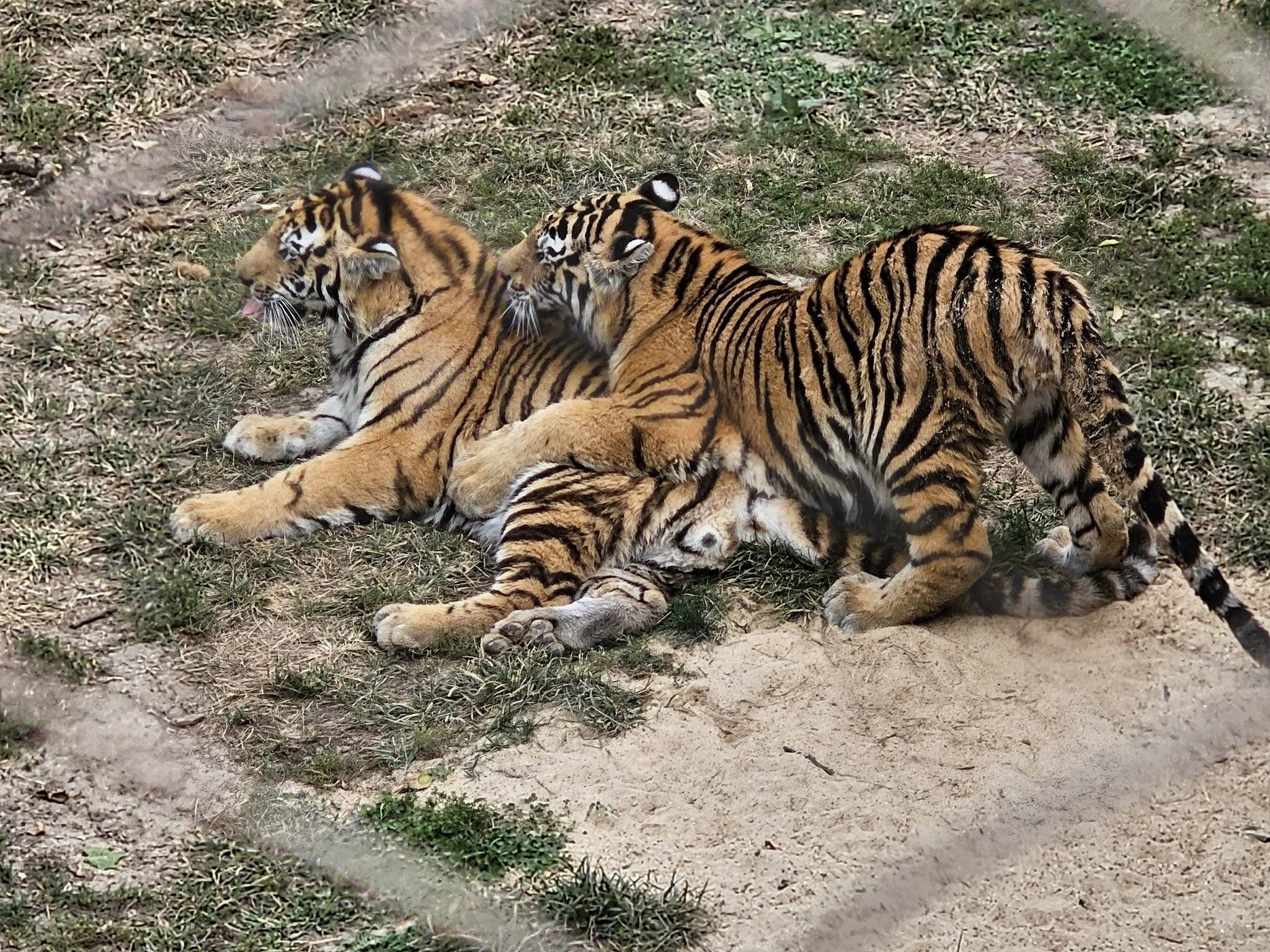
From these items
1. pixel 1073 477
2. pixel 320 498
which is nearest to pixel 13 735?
pixel 320 498

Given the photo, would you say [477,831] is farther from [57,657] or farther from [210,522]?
[210,522]

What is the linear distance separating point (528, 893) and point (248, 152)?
410cm

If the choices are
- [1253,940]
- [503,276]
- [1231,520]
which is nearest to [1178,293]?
[1231,520]

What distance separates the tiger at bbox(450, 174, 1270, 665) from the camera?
389cm

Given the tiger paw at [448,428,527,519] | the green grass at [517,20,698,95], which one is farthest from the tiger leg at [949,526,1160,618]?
the green grass at [517,20,698,95]

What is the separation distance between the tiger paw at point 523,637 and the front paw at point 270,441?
3.77 ft

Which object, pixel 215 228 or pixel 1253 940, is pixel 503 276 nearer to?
pixel 215 228

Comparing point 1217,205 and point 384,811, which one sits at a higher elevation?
point 1217,205

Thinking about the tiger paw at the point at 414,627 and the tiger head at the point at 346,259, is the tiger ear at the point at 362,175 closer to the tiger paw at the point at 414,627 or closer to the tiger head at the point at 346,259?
the tiger head at the point at 346,259

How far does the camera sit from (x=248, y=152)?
21.4ft

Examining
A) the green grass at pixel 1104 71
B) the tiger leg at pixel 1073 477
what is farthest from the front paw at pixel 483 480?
the green grass at pixel 1104 71

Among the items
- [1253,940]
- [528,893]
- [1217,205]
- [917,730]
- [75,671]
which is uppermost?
[1217,205]

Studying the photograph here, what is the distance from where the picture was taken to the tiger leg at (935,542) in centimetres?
394

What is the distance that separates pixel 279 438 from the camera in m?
4.92
